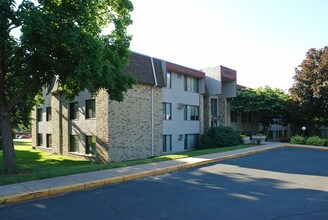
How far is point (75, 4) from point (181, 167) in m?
7.55

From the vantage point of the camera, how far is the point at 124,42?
44.1ft

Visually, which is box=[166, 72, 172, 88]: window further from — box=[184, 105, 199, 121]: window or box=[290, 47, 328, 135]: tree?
box=[290, 47, 328, 135]: tree

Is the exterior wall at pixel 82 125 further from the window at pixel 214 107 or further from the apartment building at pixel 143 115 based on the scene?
the window at pixel 214 107

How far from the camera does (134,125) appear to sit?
2131 centimetres

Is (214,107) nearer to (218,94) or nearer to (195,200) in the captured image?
(218,94)

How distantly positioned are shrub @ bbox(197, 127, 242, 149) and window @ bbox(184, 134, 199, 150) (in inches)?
25.0

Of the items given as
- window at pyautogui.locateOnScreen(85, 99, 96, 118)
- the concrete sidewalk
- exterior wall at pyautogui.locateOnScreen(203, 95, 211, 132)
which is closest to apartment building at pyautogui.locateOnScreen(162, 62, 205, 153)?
exterior wall at pyautogui.locateOnScreen(203, 95, 211, 132)

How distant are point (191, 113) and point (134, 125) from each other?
8.18m

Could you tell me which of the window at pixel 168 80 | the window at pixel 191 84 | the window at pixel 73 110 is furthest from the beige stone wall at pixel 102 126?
the window at pixel 191 84

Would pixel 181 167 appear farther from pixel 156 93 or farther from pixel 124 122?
pixel 156 93

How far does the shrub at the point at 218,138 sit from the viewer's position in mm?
25814

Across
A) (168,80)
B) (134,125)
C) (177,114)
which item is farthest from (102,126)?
(177,114)

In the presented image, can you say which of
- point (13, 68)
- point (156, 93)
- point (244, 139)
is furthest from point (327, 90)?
point (13, 68)

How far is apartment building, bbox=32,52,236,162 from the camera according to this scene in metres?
20.5
